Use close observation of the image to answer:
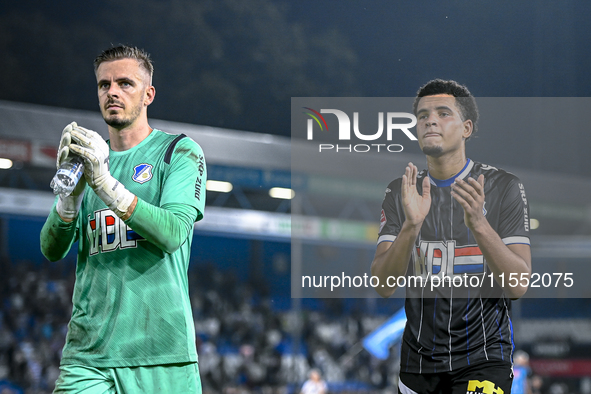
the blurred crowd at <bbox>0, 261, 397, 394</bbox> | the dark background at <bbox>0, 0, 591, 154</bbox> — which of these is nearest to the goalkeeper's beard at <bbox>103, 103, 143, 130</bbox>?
the dark background at <bbox>0, 0, 591, 154</bbox>

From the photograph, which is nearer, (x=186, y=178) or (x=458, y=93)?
(x=186, y=178)

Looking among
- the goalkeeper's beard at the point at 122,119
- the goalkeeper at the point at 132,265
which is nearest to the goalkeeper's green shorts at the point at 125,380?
the goalkeeper at the point at 132,265

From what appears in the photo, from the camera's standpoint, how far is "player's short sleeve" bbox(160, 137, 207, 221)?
249 cm

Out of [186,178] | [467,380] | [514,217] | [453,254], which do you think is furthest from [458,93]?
[186,178]

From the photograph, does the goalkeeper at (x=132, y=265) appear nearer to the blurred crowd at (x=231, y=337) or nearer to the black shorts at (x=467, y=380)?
the black shorts at (x=467, y=380)

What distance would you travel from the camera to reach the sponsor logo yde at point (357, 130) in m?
4.28

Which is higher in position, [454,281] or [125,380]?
[454,281]

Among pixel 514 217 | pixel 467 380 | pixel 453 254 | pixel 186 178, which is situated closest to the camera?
pixel 186 178

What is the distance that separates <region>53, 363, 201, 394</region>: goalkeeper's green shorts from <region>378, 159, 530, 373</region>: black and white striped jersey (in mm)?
1242

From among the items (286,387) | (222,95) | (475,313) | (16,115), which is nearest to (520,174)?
(475,313)

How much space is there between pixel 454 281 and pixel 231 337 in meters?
10.3

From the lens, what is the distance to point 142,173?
260 cm

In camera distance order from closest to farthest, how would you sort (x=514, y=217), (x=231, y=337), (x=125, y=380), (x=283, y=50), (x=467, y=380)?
(x=125, y=380), (x=467, y=380), (x=514, y=217), (x=283, y=50), (x=231, y=337)

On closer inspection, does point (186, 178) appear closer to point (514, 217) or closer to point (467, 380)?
point (467, 380)
